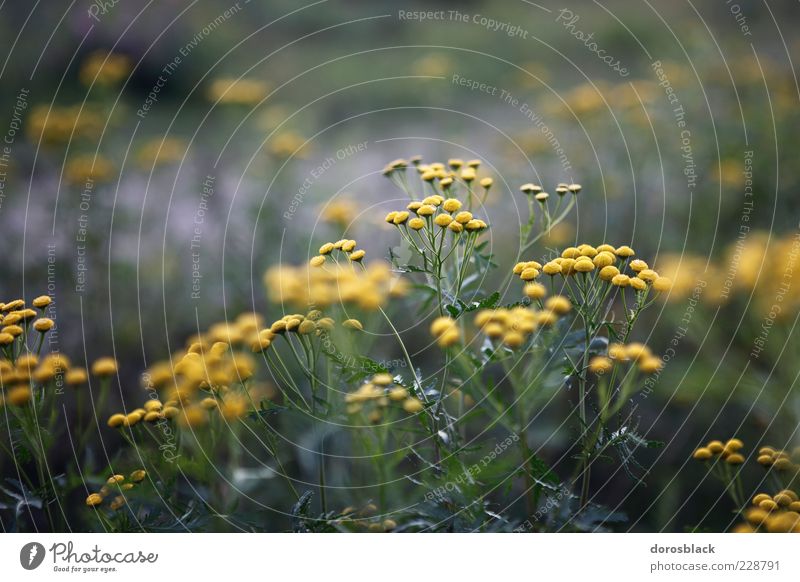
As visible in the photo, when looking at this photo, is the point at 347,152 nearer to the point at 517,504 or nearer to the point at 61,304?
the point at 61,304

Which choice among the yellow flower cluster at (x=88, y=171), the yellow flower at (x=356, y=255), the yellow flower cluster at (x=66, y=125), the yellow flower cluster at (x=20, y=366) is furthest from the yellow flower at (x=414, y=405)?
the yellow flower cluster at (x=66, y=125)

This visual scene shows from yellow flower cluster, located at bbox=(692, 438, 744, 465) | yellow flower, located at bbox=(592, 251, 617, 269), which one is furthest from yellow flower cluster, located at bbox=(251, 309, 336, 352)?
yellow flower cluster, located at bbox=(692, 438, 744, 465)

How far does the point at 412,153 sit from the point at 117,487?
3186mm

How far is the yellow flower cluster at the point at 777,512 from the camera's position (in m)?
1.81

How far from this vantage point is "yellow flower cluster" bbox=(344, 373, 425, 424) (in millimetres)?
1583

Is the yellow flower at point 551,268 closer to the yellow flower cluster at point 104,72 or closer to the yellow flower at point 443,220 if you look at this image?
the yellow flower at point 443,220

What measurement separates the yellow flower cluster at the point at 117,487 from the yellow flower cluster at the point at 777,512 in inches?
60.5

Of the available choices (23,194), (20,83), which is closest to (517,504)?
(23,194)

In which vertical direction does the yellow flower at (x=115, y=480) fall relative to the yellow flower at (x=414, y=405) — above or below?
below

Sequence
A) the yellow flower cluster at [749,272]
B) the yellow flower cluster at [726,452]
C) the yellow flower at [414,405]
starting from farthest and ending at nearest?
the yellow flower cluster at [749,272] < the yellow flower cluster at [726,452] < the yellow flower at [414,405]

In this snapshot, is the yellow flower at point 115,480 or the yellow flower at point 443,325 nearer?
the yellow flower at point 443,325

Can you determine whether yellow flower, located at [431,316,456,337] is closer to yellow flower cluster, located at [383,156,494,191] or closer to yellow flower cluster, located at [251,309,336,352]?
yellow flower cluster, located at [251,309,336,352]

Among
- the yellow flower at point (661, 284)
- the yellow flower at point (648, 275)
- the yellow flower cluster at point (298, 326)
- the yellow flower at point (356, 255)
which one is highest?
the yellow flower at point (356, 255)

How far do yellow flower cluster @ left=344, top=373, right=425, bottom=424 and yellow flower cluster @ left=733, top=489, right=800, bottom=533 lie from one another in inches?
36.6
